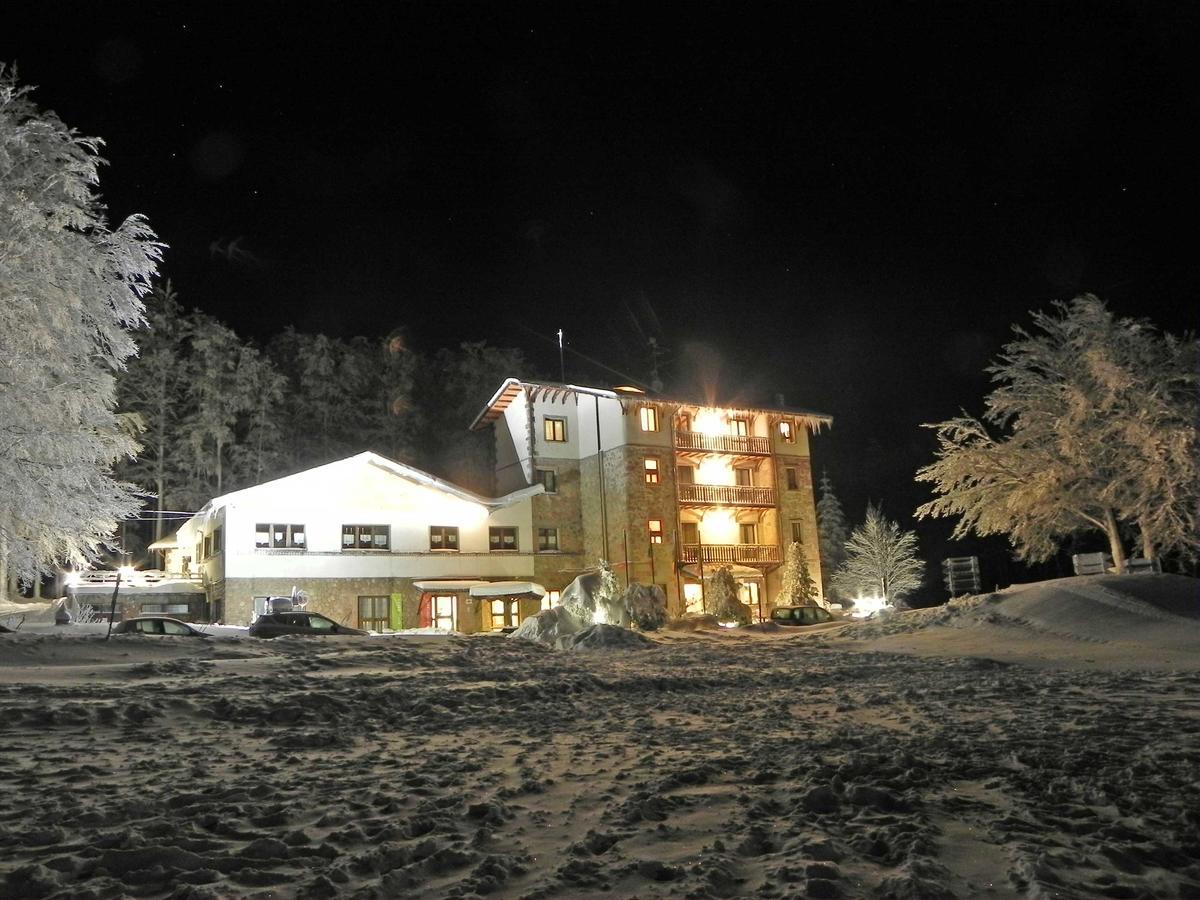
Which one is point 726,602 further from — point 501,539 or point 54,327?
point 54,327

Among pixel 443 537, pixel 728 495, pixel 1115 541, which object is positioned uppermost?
pixel 728 495

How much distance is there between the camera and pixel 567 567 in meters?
39.5

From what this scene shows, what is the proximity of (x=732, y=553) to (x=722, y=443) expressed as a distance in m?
5.00

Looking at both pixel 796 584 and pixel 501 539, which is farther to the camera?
pixel 501 539

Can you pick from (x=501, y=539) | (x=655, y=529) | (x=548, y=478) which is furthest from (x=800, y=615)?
(x=501, y=539)

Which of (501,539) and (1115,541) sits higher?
(501,539)

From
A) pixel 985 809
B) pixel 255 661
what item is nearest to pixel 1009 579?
A: pixel 255 661

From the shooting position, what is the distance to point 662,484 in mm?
39250

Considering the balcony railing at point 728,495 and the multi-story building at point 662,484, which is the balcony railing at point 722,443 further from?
the balcony railing at point 728,495

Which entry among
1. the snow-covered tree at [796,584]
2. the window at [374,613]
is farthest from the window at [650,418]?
the window at [374,613]

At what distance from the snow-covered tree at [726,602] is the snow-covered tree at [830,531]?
19444 millimetres

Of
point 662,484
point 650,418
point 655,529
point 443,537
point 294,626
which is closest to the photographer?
point 294,626

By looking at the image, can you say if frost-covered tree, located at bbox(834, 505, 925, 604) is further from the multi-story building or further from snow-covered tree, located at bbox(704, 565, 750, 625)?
snow-covered tree, located at bbox(704, 565, 750, 625)

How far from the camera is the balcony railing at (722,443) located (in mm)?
40312
